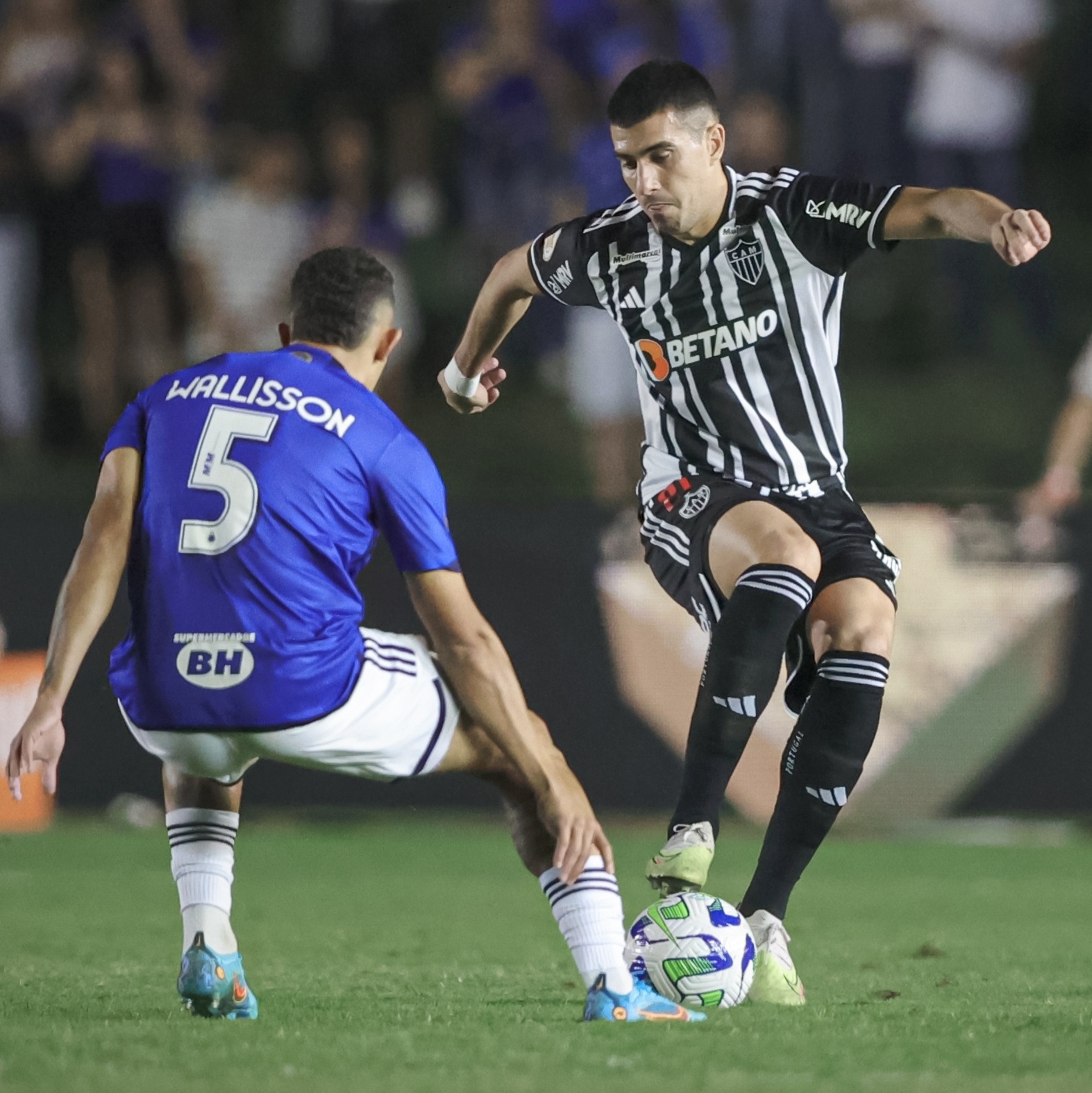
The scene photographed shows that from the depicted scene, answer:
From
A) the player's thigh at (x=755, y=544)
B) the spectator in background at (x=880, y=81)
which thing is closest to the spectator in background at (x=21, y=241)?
the spectator in background at (x=880, y=81)

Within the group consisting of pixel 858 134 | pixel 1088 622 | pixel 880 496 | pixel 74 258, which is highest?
pixel 858 134

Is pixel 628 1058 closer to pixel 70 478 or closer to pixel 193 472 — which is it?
pixel 193 472

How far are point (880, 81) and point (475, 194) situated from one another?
8.77ft

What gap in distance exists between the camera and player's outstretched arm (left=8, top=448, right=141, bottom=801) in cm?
398

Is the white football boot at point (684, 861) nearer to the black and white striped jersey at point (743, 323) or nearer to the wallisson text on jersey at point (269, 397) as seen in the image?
the black and white striped jersey at point (743, 323)

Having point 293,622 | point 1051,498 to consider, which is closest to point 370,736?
point 293,622

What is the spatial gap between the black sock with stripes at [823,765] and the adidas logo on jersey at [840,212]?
3.94 ft

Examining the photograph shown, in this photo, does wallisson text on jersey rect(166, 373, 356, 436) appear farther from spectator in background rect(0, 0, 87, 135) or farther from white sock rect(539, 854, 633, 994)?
spectator in background rect(0, 0, 87, 135)

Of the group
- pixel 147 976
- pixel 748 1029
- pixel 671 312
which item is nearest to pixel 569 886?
pixel 748 1029

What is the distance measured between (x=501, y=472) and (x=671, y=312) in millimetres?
6715

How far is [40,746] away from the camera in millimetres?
3963

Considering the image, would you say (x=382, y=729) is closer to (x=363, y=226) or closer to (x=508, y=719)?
(x=508, y=719)

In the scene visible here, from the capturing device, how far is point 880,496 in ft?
31.0

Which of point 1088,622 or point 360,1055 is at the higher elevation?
point 360,1055
